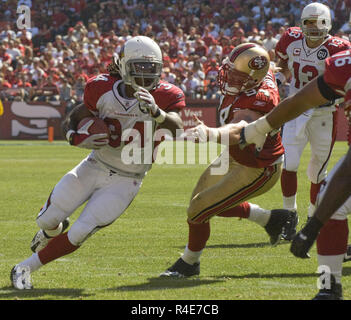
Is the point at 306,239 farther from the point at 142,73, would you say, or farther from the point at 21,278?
the point at 21,278

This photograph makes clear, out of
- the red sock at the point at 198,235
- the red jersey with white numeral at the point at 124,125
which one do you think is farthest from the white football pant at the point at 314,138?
the red jersey with white numeral at the point at 124,125

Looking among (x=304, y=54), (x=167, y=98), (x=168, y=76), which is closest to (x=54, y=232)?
(x=167, y=98)

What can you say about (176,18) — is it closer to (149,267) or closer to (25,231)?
(25,231)

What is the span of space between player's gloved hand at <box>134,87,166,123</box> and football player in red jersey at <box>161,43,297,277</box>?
574 millimetres

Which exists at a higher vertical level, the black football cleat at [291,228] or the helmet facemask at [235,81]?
the helmet facemask at [235,81]

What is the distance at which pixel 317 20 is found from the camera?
22.9 ft

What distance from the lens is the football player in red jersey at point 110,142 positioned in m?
4.95

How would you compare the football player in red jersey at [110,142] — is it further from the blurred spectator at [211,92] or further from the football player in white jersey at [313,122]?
the blurred spectator at [211,92]

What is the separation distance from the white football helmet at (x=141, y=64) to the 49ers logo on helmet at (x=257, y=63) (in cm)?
61

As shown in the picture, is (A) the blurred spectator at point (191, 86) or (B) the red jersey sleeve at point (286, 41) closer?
(B) the red jersey sleeve at point (286, 41)

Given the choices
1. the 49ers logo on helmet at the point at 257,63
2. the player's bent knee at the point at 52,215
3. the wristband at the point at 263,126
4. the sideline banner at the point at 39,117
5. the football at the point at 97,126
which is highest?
the 49ers logo on helmet at the point at 257,63

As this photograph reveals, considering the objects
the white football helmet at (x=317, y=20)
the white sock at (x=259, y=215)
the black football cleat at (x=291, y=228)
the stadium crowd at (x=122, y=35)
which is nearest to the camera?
the white sock at (x=259, y=215)

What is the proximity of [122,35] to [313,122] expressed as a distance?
16983 millimetres
